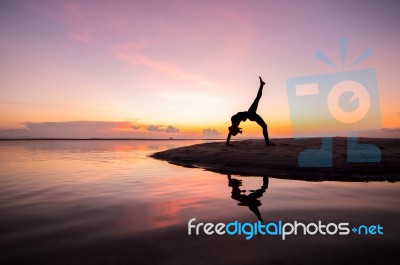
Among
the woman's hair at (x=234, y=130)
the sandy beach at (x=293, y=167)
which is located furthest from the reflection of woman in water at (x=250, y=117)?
the sandy beach at (x=293, y=167)

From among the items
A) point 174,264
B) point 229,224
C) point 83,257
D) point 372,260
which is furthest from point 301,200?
point 83,257

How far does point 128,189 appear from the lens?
30.6ft

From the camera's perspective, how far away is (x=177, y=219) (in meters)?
5.60

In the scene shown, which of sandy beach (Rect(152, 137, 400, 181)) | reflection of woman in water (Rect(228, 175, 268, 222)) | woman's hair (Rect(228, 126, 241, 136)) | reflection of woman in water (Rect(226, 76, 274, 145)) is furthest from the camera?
woman's hair (Rect(228, 126, 241, 136))

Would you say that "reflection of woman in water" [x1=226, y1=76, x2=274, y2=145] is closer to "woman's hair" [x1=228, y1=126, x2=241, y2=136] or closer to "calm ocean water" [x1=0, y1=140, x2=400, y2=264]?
"woman's hair" [x1=228, y1=126, x2=241, y2=136]

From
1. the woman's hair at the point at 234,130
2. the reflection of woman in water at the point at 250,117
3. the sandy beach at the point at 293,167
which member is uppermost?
the reflection of woman in water at the point at 250,117

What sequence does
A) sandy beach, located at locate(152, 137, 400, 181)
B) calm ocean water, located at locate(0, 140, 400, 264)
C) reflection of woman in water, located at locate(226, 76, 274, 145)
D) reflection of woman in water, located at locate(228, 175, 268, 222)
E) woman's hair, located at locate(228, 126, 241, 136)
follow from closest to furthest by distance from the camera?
calm ocean water, located at locate(0, 140, 400, 264) → reflection of woman in water, located at locate(228, 175, 268, 222) → sandy beach, located at locate(152, 137, 400, 181) → reflection of woman in water, located at locate(226, 76, 274, 145) → woman's hair, located at locate(228, 126, 241, 136)

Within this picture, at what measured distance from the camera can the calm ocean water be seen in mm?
3838

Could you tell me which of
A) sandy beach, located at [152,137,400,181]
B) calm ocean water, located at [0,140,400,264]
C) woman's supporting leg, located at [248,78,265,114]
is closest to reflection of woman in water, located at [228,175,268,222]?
calm ocean water, located at [0,140,400,264]

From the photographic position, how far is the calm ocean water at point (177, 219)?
151 inches

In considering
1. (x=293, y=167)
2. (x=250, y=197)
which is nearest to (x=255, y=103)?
(x=293, y=167)

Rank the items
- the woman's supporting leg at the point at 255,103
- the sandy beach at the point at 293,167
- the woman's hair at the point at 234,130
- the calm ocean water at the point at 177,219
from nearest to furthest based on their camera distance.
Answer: the calm ocean water at the point at 177,219 → the sandy beach at the point at 293,167 → the woman's supporting leg at the point at 255,103 → the woman's hair at the point at 234,130

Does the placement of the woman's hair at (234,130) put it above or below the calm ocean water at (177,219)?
above

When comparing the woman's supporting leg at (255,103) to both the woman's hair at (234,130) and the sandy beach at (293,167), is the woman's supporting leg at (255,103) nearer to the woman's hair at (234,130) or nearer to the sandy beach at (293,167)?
the woman's hair at (234,130)
